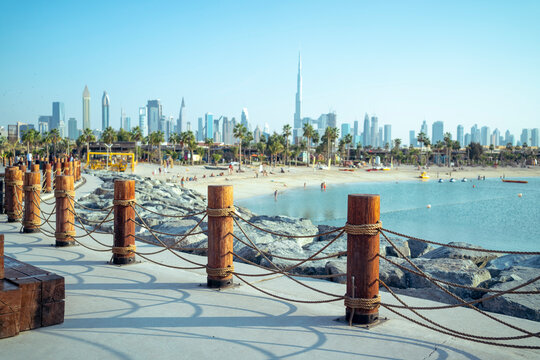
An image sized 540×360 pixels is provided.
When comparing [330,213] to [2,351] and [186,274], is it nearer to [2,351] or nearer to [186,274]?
[186,274]

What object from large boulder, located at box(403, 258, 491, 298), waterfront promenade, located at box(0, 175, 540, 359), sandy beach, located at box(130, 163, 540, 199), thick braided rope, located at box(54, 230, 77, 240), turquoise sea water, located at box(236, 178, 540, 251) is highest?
thick braided rope, located at box(54, 230, 77, 240)

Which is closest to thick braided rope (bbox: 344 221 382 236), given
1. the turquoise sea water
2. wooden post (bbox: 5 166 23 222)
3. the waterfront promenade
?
the waterfront promenade

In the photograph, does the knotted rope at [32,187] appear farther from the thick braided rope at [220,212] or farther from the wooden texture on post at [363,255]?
the wooden texture on post at [363,255]

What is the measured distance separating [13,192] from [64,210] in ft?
11.6

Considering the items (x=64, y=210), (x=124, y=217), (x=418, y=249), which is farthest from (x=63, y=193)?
(x=418, y=249)

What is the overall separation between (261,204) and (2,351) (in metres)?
40.8

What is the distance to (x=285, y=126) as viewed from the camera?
11250cm

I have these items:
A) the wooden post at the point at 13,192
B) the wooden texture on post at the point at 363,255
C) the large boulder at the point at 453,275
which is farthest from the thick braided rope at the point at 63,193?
the large boulder at the point at 453,275

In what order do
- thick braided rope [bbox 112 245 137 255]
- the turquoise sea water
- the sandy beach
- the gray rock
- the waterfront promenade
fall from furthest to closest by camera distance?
the sandy beach
the turquoise sea water
the gray rock
thick braided rope [bbox 112 245 137 255]
the waterfront promenade

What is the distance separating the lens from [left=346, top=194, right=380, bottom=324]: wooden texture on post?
4223mm

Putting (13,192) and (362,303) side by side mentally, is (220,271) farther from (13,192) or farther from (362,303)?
(13,192)

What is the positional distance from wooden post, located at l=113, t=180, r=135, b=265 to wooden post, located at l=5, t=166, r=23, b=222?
16.6 feet

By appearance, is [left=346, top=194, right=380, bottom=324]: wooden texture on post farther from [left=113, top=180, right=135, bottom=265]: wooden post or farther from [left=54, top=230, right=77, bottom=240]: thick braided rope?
[left=54, top=230, right=77, bottom=240]: thick braided rope

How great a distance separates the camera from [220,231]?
213 inches
